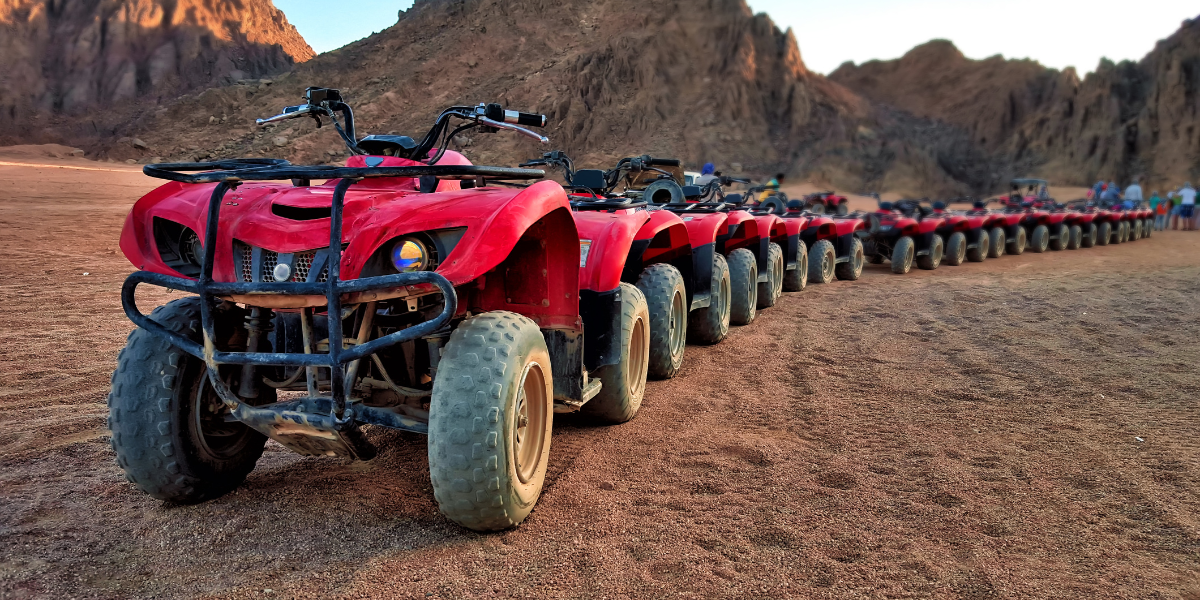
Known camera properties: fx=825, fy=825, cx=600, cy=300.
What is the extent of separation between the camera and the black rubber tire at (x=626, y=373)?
13.3 ft

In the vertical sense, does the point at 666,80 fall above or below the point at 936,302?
above

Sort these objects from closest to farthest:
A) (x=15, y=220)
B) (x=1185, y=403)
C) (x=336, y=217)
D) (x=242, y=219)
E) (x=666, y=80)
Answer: (x=336, y=217) < (x=242, y=219) < (x=1185, y=403) < (x=15, y=220) < (x=666, y=80)

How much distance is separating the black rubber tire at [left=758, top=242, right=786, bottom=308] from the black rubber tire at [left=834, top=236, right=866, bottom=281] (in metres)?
2.97

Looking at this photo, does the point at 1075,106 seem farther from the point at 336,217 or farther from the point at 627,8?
the point at 336,217

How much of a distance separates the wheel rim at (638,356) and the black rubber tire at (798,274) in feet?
18.0

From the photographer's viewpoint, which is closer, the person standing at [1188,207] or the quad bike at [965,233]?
the quad bike at [965,233]

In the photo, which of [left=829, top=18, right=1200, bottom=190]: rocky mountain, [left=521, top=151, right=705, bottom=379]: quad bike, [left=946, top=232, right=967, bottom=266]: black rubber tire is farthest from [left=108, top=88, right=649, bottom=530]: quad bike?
[left=829, top=18, right=1200, bottom=190]: rocky mountain

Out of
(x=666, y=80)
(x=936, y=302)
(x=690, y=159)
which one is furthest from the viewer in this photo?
(x=666, y=80)

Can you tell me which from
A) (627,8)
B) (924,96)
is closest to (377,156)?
(627,8)

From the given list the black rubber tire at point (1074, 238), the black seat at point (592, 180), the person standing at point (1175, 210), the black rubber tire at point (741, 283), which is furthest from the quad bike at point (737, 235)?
the person standing at point (1175, 210)

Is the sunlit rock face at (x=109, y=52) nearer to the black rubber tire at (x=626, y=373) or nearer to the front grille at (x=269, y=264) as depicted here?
the black rubber tire at (x=626, y=373)

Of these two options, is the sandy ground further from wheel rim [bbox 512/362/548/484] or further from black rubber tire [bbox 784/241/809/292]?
black rubber tire [bbox 784/241/809/292]

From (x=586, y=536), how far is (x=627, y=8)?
146 feet

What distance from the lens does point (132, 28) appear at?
46844 millimetres
